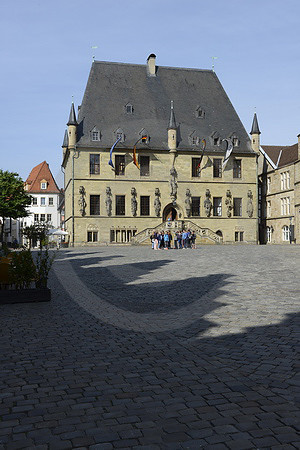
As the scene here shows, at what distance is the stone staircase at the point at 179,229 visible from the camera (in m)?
46.3

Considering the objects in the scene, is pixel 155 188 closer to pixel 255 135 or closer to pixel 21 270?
pixel 255 135

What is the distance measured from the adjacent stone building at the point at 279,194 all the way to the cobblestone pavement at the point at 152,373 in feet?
149

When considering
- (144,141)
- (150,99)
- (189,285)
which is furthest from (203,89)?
(189,285)

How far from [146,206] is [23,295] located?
39.9 m

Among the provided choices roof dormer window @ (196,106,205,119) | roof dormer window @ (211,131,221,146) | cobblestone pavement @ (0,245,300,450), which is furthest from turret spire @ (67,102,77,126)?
cobblestone pavement @ (0,245,300,450)

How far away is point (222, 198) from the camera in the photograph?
52688 mm

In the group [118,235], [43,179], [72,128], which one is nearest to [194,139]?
[72,128]

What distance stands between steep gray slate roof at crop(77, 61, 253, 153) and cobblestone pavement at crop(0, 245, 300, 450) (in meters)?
41.0

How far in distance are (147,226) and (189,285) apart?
36.5m

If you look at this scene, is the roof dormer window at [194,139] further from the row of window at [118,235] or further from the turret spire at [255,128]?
the row of window at [118,235]

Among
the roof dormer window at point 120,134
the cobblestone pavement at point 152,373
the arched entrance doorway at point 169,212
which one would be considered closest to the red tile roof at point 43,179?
the roof dormer window at point 120,134

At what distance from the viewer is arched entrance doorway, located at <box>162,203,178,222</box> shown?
169 ft

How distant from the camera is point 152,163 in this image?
50.8 meters

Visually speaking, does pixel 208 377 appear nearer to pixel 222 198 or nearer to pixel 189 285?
pixel 189 285
